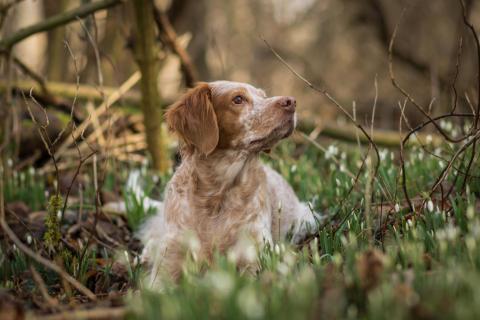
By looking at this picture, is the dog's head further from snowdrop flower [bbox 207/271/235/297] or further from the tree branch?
snowdrop flower [bbox 207/271/235/297]

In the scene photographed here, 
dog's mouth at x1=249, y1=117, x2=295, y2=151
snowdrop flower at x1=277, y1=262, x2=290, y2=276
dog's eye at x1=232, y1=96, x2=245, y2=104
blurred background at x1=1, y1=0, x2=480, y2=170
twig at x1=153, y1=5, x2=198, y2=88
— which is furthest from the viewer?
blurred background at x1=1, y1=0, x2=480, y2=170

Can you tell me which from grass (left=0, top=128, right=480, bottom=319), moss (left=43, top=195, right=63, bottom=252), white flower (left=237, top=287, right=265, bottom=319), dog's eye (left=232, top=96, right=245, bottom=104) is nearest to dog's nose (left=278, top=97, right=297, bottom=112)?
dog's eye (left=232, top=96, right=245, bottom=104)

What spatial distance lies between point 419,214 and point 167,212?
146cm

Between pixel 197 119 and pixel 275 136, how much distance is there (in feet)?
1.49

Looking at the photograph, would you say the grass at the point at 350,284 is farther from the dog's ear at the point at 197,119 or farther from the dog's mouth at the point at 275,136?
the dog's ear at the point at 197,119

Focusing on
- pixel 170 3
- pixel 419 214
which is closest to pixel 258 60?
Result: pixel 170 3

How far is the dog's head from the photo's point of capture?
360 centimetres

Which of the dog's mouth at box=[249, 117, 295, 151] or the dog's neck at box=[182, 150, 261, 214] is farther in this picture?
the dog's neck at box=[182, 150, 261, 214]

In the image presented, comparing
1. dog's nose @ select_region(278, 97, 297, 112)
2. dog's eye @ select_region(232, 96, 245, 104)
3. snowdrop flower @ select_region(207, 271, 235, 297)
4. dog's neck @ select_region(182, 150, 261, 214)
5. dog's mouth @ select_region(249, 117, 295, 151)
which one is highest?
dog's eye @ select_region(232, 96, 245, 104)

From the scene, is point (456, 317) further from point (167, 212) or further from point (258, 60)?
point (258, 60)

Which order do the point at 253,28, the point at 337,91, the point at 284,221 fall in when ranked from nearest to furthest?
the point at 284,221, the point at 337,91, the point at 253,28

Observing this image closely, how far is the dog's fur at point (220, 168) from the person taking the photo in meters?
3.62

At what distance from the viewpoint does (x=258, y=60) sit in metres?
14.2

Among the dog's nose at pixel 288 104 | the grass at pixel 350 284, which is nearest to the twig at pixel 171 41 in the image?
the dog's nose at pixel 288 104
